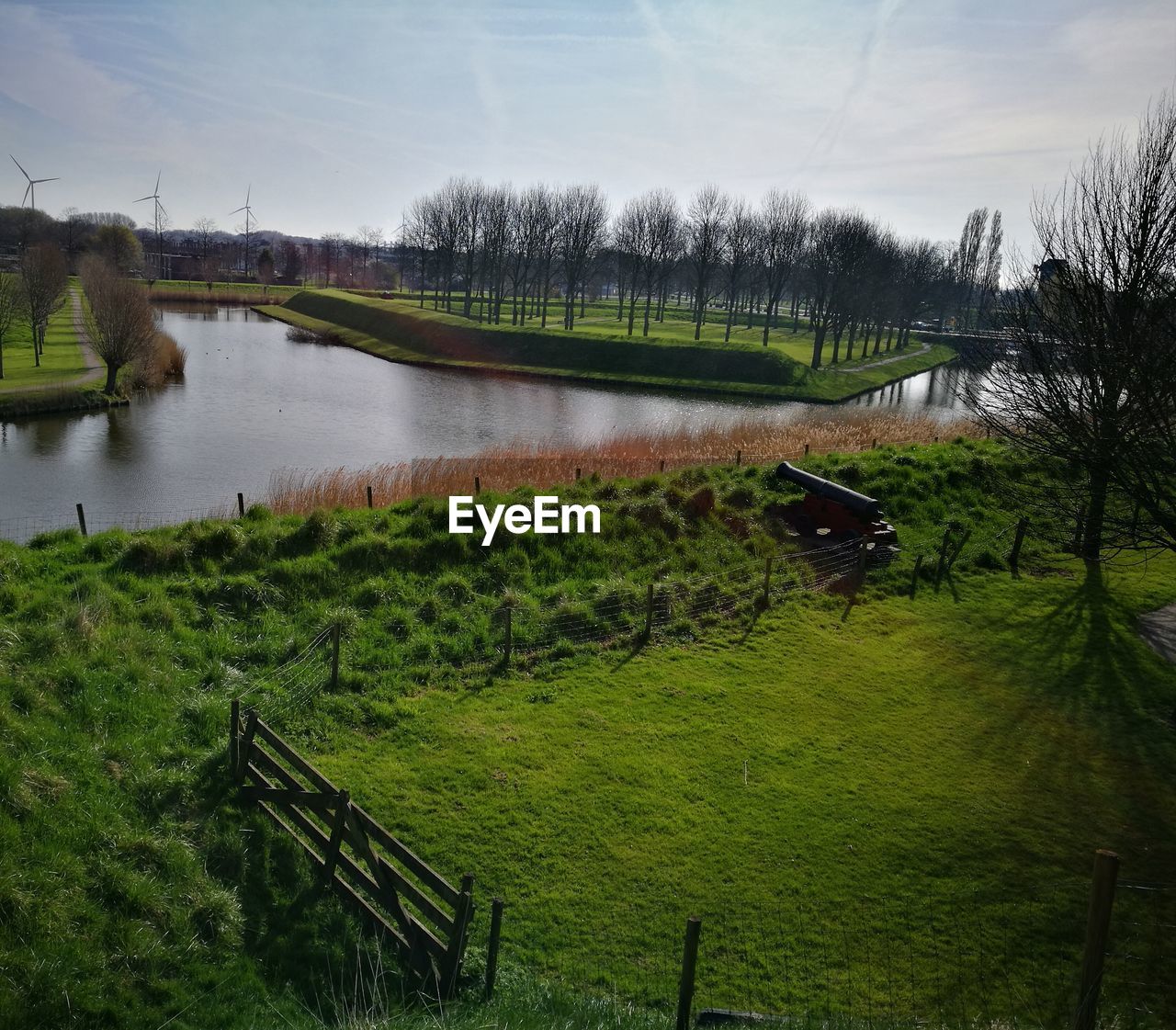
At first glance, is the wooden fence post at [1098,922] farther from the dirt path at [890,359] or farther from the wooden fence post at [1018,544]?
the dirt path at [890,359]

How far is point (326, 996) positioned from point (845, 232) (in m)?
73.6

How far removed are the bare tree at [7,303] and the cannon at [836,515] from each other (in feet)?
133

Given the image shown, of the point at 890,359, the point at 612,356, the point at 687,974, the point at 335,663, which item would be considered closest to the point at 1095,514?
the point at 687,974

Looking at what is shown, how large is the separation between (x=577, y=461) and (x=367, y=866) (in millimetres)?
18828

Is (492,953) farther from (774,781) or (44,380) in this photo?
(44,380)

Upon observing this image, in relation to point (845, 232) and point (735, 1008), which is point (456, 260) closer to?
point (845, 232)

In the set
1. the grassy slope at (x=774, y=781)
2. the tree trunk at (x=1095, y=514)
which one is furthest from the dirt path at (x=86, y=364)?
the tree trunk at (x=1095, y=514)

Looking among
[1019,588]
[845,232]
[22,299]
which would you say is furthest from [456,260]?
[1019,588]

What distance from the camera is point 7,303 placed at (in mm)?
42250

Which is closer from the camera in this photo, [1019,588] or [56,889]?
[56,889]

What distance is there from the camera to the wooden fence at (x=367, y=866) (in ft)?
23.8

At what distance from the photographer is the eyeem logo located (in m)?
17.9

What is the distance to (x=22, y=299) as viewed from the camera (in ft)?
149

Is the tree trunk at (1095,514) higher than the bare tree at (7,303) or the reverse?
the reverse
